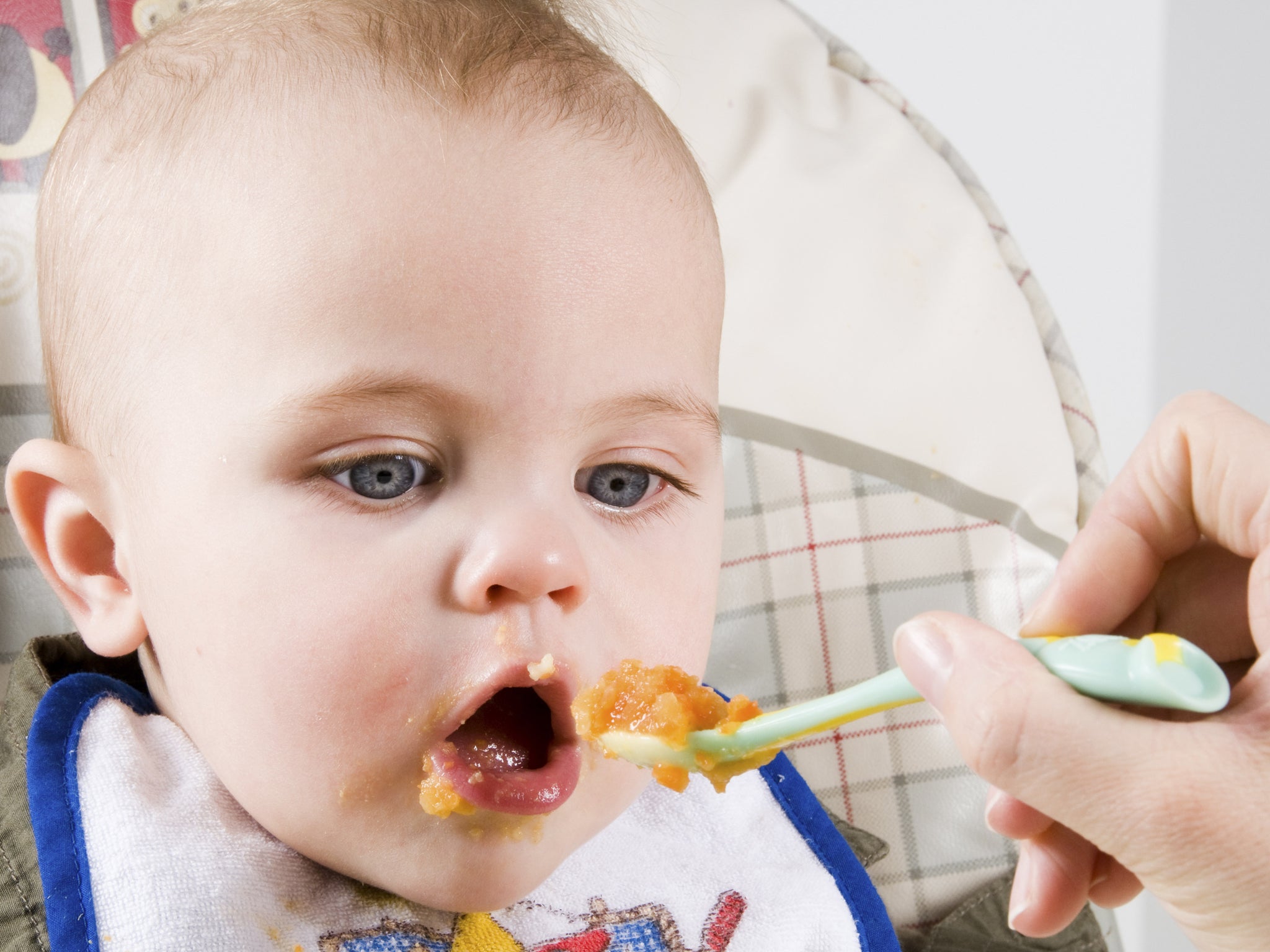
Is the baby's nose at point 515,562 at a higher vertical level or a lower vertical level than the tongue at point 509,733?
higher

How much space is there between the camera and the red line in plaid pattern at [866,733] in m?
1.11

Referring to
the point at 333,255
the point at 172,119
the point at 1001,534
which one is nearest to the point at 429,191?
the point at 333,255

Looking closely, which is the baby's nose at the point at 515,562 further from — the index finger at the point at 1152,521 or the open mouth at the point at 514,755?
the index finger at the point at 1152,521

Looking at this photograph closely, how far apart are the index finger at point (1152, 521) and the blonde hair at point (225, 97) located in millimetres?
378

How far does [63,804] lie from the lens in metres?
0.79

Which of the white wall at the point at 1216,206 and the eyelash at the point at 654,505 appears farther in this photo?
the white wall at the point at 1216,206

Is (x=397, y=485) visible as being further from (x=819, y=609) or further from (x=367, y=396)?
(x=819, y=609)

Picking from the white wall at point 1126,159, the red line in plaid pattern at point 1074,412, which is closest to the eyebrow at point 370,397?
the red line in plaid pattern at point 1074,412

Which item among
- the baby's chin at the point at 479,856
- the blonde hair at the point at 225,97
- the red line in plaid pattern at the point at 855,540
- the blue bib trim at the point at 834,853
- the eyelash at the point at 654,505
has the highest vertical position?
the blonde hair at the point at 225,97

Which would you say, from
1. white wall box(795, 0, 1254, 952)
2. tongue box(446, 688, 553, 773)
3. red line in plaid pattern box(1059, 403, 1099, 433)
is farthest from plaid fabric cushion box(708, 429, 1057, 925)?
white wall box(795, 0, 1254, 952)

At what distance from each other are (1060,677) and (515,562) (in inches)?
11.6

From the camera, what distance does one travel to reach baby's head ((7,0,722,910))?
0.68m

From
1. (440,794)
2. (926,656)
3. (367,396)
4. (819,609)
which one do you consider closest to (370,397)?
(367,396)

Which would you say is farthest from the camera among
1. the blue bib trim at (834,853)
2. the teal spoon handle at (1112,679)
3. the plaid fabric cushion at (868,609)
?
the plaid fabric cushion at (868,609)
